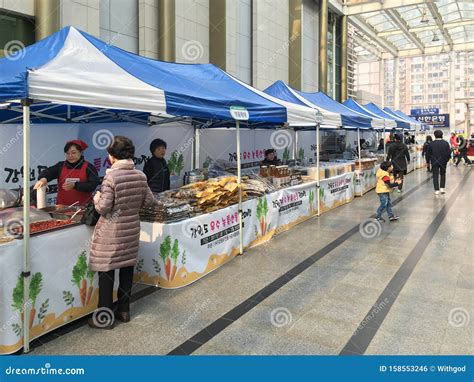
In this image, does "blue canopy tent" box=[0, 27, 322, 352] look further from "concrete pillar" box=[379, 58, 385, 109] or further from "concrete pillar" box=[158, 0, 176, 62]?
"concrete pillar" box=[379, 58, 385, 109]

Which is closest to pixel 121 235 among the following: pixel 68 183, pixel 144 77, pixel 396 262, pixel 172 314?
pixel 172 314

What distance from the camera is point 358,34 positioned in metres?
29.1

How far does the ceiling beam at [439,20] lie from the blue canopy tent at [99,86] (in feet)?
66.3

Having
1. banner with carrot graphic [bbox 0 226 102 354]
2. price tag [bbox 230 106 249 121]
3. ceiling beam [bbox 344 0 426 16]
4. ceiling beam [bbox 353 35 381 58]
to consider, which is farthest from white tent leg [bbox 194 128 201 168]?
ceiling beam [bbox 353 35 381 58]

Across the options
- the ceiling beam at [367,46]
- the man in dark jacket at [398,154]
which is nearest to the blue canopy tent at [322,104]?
the man in dark jacket at [398,154]

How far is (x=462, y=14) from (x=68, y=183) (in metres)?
27.1

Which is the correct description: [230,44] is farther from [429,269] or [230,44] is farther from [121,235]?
[121,235]

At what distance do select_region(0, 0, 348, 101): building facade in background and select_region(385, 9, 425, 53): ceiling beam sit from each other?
3628mm

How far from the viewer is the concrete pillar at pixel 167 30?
36.9 ft

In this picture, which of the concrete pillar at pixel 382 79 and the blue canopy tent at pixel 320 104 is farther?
the concrete pillar at pixel 382 79

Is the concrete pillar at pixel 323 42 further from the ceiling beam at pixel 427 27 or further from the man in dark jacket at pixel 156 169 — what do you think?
the man in dark jacket at pixel 156 169

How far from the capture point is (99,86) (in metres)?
3.65

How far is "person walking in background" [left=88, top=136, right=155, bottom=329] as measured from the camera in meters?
3.67

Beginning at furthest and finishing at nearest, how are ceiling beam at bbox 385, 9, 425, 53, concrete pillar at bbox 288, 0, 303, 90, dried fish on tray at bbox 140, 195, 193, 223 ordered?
ceiling beam at bbox 385, 9, 425, 53, concrete pillar at bbox 288, 0, 303, 90, dried fish on tray at bbox 140, 195, 193, 223
